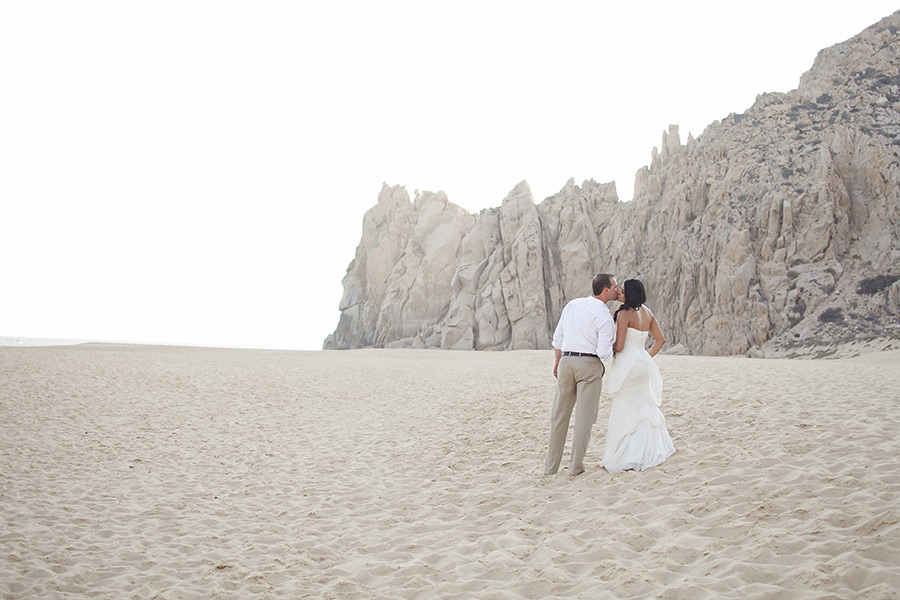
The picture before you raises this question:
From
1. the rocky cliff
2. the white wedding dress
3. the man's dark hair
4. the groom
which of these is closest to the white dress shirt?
the groom

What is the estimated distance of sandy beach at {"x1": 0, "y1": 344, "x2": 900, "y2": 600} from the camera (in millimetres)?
4621

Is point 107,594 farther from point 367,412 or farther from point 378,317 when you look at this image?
point 378,317

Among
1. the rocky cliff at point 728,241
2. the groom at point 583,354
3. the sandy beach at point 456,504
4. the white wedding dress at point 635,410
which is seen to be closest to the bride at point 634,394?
the white wedding dress at point 635,410

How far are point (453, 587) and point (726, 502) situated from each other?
3049mm

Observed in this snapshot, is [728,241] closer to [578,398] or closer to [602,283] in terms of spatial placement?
[602,283]

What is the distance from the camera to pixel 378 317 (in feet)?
203

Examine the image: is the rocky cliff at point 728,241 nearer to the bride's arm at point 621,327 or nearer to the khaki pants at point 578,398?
the bride's arm at point 621,327

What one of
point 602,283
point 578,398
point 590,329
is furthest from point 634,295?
point 578,398

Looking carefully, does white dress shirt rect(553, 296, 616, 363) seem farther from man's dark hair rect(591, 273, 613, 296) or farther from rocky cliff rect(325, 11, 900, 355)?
rocky cliff rect(325, 11, 900, 355)

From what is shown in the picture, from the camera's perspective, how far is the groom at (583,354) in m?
7.12

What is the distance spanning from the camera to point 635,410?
729 cm

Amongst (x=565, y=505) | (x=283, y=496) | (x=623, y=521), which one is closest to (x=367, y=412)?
(x=283, y=496)

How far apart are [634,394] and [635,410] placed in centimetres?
22

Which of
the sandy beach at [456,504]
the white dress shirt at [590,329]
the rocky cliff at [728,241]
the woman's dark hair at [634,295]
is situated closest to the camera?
the sandy beach at [456,504]
